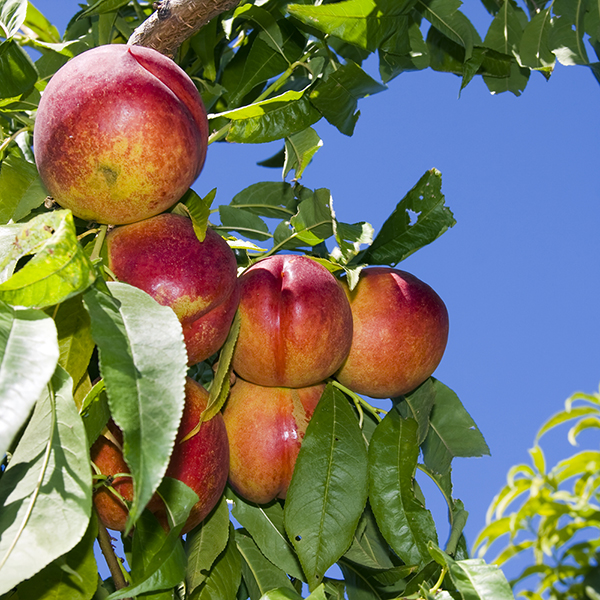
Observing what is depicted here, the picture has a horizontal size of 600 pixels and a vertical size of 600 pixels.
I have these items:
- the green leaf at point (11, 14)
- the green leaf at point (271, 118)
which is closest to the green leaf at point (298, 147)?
the green leaf at point (271, 118)

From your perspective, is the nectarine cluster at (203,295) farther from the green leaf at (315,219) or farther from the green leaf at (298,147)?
the green leaf at (298,147)

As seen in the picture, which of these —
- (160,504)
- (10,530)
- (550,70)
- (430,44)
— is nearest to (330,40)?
(430,44)

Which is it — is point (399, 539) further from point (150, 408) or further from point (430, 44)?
point (430, 44)

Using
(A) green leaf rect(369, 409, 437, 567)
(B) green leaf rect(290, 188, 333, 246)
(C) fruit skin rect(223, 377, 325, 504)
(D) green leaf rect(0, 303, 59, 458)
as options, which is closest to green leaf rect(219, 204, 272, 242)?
(B) green leaf rect(290, 188, 333, 246)

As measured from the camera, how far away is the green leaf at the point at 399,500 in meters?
0.90

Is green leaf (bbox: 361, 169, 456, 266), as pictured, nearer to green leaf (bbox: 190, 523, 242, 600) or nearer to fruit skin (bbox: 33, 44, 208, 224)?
fruit skin (bbox: 33, 44, 208, 224)

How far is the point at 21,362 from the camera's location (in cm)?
48

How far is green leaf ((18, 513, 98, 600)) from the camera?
28.4 inches

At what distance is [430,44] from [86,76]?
709mm

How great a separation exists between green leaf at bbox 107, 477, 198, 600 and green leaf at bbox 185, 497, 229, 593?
0.17 meters

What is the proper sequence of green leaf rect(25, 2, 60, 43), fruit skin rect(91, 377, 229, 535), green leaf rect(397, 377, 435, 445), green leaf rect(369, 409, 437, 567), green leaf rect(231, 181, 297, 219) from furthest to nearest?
green leaf rect(25, 2, 60, 43), green leaf rect(231, 181, 297, 219), green leaf rect(397, 377, 435, 445), green leaf rect(369, 409, 437, 567), fruit skin rect(91, 377, 229, 535)

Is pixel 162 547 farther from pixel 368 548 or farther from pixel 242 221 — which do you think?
pixel 242 221

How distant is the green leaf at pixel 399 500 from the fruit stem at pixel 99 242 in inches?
17.4

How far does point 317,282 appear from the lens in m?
0.91
